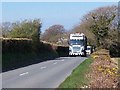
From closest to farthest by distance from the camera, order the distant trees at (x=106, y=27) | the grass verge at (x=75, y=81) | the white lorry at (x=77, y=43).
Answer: the grass verge at (x=75, y=81) → the white lorry at (x=77, y=43) → the distant trees at (x=106, y=27)

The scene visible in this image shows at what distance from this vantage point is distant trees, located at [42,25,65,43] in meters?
119

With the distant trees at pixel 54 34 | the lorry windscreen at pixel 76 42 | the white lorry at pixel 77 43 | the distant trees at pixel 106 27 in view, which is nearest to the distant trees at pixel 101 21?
the distant trees at pixel 106 27

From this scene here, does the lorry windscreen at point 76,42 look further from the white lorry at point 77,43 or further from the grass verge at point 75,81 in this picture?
the grass verge at point 75,81

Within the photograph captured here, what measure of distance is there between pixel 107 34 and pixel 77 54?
252 inches

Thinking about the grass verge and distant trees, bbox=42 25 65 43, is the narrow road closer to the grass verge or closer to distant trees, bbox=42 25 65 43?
the grass verge

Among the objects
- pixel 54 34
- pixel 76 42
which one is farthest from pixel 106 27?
pixel 54 34

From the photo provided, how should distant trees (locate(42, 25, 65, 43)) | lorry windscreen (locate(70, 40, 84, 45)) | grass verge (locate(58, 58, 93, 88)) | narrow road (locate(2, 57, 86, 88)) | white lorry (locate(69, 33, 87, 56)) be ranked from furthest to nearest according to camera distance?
distant trees (locate(42, 25, 65, 43))
lorry windscreen (locate(70, 40, 84, 45))
white lorry (locate(69, 33, 87, 56))
narrow road (locate(2, 57, 86, 88))
grass verge (locate(58, 58, 93, 88))

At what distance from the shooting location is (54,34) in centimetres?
12612

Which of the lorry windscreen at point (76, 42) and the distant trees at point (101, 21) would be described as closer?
the lorry windscreen at point (76, 42)

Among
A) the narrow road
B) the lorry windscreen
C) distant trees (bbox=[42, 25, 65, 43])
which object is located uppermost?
distant trees (bbox=[42, 25, 65, 43])

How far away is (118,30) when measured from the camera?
7006 cm

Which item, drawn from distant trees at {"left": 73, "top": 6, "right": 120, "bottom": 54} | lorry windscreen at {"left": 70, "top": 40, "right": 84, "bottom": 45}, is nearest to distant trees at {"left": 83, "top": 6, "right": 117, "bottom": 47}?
distant trees at {"left": 73, "top": 6, "right": 120, "bottom": 54}

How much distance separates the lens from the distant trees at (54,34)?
118938 mm

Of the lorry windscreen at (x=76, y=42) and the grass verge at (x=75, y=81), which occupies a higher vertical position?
the lorry windscreen at (x=76, y=42)
